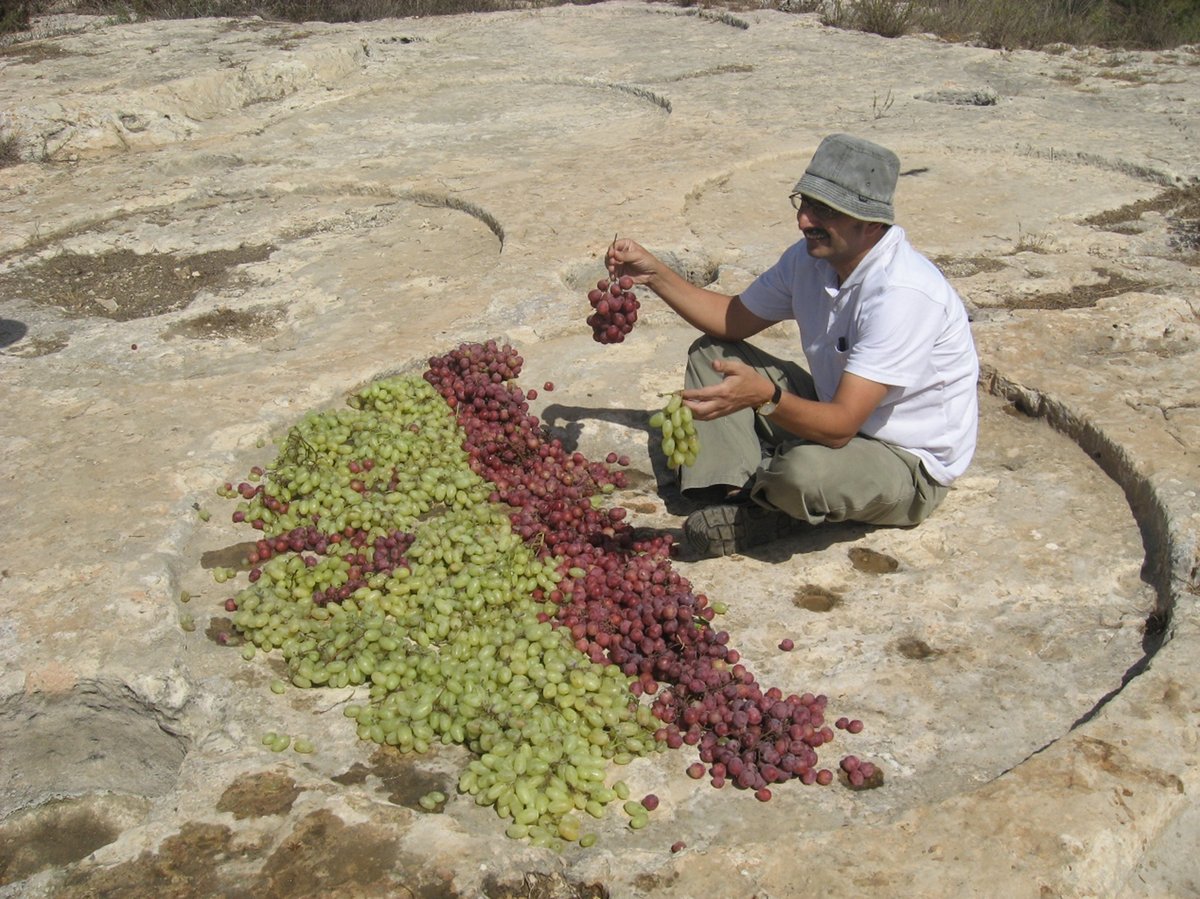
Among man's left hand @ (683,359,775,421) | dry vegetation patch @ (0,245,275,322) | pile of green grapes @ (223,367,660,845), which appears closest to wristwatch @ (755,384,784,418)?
man's left hand @ (683,359,775,421)

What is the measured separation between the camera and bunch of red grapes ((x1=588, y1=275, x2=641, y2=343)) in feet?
12.4

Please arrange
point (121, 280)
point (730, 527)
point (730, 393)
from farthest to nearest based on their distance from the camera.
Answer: point (121, 280)
point (730, 527)
point (730, 393)

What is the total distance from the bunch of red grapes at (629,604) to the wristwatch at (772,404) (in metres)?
0.56

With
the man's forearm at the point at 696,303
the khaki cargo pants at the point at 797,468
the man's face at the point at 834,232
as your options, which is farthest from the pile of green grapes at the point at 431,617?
the man's face at the point at 834,232

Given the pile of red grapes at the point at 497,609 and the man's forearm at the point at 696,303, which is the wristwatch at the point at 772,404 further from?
the man's forearm at the point at 696,303

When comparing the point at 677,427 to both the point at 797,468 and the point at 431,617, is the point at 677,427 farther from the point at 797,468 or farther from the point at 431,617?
the point at 431,617

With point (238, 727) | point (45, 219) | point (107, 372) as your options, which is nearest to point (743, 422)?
point (238, 727)

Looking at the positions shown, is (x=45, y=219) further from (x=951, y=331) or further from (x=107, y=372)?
(x=951, y=331)

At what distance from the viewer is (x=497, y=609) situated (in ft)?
10.7

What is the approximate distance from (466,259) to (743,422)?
93.5 inches

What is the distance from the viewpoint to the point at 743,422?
3.78 m

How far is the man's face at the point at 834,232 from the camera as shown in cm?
324

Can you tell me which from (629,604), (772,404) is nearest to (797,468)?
(772,404)

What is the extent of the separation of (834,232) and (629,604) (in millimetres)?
1256
